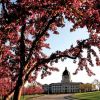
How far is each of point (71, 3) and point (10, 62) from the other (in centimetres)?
725

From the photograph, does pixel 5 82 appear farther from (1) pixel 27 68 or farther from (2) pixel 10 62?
(1) pixel 27 68

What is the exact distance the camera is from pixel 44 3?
11.8 meters

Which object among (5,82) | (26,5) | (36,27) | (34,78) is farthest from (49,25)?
(5,82)

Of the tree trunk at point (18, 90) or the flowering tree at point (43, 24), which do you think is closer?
the flowering tree at point (43, 24)

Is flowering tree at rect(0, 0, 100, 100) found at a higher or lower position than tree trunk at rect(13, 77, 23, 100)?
higher

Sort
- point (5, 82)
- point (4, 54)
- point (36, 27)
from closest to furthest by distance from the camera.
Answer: point (36, 27)
point (4, 54)
point (5, 82)

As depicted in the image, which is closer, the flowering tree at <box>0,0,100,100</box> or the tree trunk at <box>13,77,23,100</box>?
the flowering tree at <box>0,0,100,100</box>

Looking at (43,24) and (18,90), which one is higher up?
(43,24)

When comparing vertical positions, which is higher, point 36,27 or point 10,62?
point 36,27

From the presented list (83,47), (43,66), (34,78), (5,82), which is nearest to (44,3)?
(83,47)

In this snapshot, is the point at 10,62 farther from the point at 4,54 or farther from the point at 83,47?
the point at 83,47

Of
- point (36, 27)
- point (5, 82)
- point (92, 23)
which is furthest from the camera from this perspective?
point (5, 82)

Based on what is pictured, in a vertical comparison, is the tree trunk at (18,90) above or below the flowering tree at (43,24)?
below

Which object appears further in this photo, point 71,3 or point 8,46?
point 8,46
